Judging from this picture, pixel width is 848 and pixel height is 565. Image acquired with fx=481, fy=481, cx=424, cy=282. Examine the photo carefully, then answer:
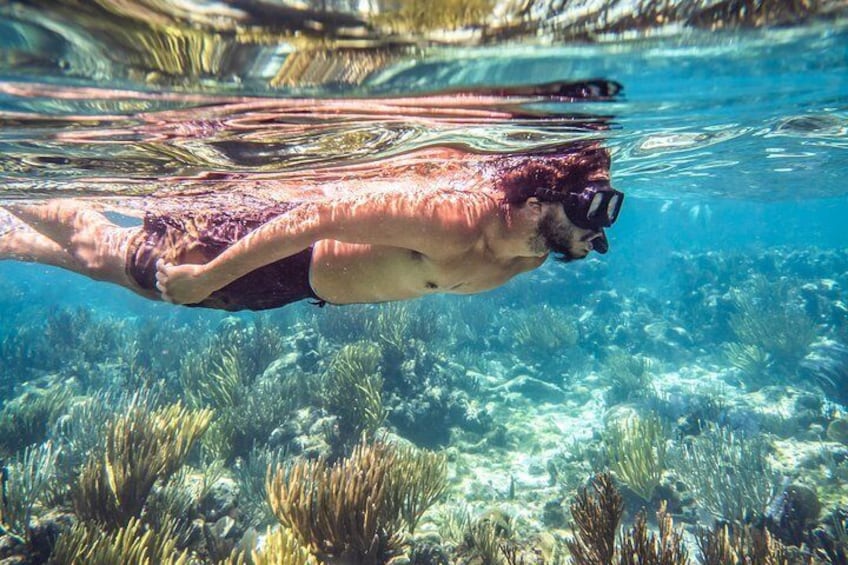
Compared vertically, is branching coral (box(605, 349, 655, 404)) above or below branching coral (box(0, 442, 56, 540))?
below

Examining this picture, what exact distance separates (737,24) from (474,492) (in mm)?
8638

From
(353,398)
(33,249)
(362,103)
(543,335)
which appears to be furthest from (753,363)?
(33,249)

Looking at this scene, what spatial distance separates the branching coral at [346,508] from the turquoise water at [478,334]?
0.71 m

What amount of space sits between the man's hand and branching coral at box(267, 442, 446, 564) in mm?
2679

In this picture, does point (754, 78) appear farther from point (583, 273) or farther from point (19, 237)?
point (583, 273)

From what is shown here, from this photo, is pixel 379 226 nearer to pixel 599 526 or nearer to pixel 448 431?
pixel 599 526

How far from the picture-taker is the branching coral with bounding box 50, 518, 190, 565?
498 cm

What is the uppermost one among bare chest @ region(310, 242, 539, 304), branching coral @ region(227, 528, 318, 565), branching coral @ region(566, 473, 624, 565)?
bare chest @ region(310, 242, 539, 304)

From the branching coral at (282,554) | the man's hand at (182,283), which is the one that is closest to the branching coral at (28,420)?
the branching coral at (282,554)

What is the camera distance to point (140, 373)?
1517 centimetres

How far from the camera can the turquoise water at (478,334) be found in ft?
15.3

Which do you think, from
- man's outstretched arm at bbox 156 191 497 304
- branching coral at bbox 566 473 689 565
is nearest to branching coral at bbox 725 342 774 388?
branching coral at bbox 566 473 689 565

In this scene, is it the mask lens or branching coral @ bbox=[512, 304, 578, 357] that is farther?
branching coral @ bbox=[512, 304, 578, 357]

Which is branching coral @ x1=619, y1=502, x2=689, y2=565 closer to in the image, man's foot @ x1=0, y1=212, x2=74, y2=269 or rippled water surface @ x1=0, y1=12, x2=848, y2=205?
rippled water surface @ x1=0, y1=12, x2=848, y2=205
